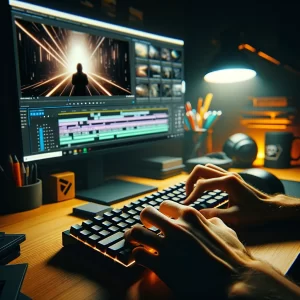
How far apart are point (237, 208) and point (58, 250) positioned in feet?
1.22

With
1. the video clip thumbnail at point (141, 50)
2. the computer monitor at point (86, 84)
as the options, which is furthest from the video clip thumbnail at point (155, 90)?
the video clip thumbnail at point (141, 50)

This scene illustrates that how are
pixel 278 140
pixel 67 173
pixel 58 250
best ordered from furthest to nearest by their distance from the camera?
pixel 278 140
pixel 67 173
pixel 58 250

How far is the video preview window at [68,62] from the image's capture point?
0.82 meters

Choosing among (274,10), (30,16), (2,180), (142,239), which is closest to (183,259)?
(142,239)

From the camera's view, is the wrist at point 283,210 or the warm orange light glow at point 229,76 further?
the warm orange light glow at point 229,76

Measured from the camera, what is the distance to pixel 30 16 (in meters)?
0.81

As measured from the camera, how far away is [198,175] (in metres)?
0.82

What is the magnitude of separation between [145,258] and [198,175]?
371 mm

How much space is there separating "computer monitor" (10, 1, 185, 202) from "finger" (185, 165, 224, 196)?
318mm

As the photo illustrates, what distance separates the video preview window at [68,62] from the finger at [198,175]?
0.40 meters

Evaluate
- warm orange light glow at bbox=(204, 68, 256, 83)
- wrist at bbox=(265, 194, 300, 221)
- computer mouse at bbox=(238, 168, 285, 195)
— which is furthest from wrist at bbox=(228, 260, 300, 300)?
warm orange light glow at bbox=(204, 68, 256, 83)

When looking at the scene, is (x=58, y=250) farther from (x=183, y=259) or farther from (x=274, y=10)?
(x=274, y=10)

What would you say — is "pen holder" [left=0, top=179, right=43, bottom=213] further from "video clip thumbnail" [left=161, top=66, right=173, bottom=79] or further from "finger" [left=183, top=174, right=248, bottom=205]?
"video clip thumbnail" [left=161, top=66, right=173, bottom=79]

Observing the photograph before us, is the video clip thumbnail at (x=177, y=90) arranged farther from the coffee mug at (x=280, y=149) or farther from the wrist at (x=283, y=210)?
the wrist at (x=283, y=210)
